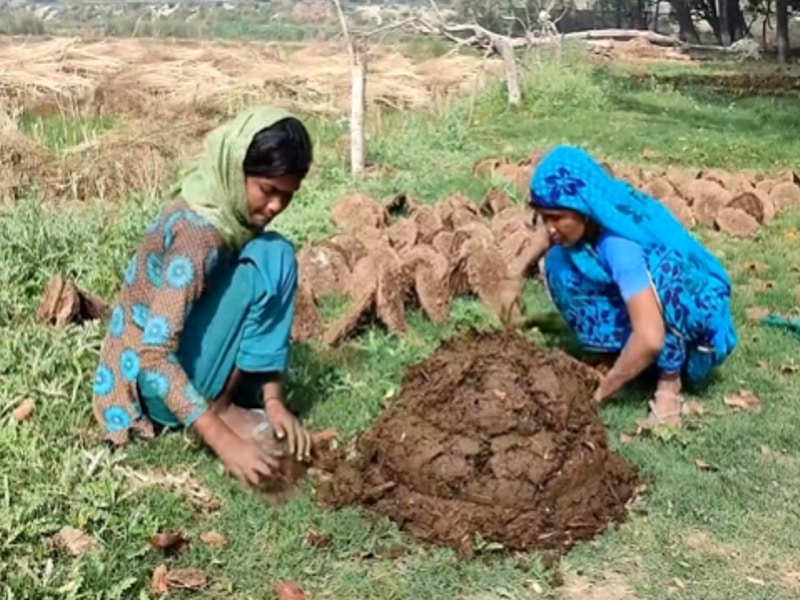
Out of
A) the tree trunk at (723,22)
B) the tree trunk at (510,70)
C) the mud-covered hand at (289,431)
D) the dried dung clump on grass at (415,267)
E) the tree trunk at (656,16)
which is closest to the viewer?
the mud-covered hand at (289,431)

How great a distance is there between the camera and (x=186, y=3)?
105 ft

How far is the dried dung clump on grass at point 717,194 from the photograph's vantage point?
6.82 m

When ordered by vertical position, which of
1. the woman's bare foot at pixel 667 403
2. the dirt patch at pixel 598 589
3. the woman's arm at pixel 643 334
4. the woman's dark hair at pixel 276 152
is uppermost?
the woman's dark hair at pixel 276 152

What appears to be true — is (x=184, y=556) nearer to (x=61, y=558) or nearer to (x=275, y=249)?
(x=61, y=558)

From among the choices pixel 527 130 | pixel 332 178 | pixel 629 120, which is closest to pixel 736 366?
pixel 332 178

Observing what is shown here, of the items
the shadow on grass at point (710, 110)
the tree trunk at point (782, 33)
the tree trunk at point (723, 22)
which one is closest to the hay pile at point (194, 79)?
the shadow on grass at point (710, 110)

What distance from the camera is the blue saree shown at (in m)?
3.88

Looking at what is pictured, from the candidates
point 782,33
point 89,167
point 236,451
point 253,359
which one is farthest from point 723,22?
point 236,451

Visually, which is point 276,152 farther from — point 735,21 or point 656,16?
point 656,16

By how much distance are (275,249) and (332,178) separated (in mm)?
4856

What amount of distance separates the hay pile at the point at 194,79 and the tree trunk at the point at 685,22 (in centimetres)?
1866

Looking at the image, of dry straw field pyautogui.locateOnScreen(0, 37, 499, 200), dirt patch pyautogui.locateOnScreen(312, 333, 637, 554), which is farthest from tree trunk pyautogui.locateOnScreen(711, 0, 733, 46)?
dirt patch pyautogui.locateOnScreen(312, 333, 637, 554)

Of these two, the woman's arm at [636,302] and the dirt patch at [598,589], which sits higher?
the woman's arm at [636,302]

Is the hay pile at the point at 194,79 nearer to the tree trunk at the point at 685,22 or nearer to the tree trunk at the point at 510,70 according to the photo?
the tree trunk at the point at 510,70
